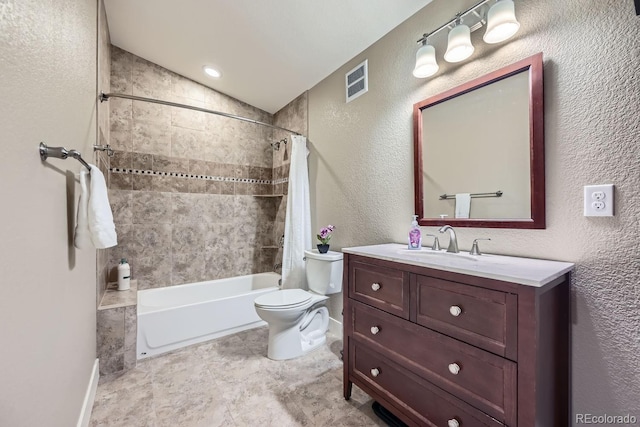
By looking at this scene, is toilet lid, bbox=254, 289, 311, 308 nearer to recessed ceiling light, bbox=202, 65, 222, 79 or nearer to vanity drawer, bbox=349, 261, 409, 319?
vanity drawer, bbox=349, 261, 409, 319

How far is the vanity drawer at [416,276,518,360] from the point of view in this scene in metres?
0.88

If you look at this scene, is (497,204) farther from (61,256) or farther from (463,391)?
(61,256)

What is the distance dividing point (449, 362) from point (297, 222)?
1807 millimetres

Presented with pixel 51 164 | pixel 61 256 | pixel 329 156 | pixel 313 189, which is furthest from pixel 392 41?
pixel 61 256

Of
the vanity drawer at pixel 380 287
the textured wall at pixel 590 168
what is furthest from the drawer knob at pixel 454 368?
the textured wall at pixel 590 168

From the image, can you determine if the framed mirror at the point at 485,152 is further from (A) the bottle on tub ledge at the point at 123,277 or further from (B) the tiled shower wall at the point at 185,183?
(A) the bottle on tub ledge at the point at 123,277

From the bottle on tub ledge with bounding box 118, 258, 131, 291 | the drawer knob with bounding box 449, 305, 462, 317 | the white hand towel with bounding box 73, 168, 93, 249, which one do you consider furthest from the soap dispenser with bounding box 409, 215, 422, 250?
the bottle on tub ledge with bounding box 118, 258, 131, 291

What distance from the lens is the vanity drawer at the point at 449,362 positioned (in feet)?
2.95

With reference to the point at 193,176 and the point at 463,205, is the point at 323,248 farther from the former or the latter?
the point at 193,176

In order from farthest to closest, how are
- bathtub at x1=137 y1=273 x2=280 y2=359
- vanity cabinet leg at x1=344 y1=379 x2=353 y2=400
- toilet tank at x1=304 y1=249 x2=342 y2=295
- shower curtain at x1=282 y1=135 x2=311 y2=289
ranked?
shower curtain at x1=282 y1=135 x2=311 y2=289
toilet tank at x1=304 y1=249 x2=342 y2=295
bathtub at x1=137 y1=273 x2=280 y2=359
vanity cabinet leg at x1=344 y1=379 x2=353 y2=400

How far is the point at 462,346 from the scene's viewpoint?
1.01 meters

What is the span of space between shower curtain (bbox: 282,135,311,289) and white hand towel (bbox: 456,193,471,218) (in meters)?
1.48

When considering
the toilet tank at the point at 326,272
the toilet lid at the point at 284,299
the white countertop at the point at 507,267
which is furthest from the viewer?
the toilet tank at the point at 326,272

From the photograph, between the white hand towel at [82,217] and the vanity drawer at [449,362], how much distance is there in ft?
4.63
